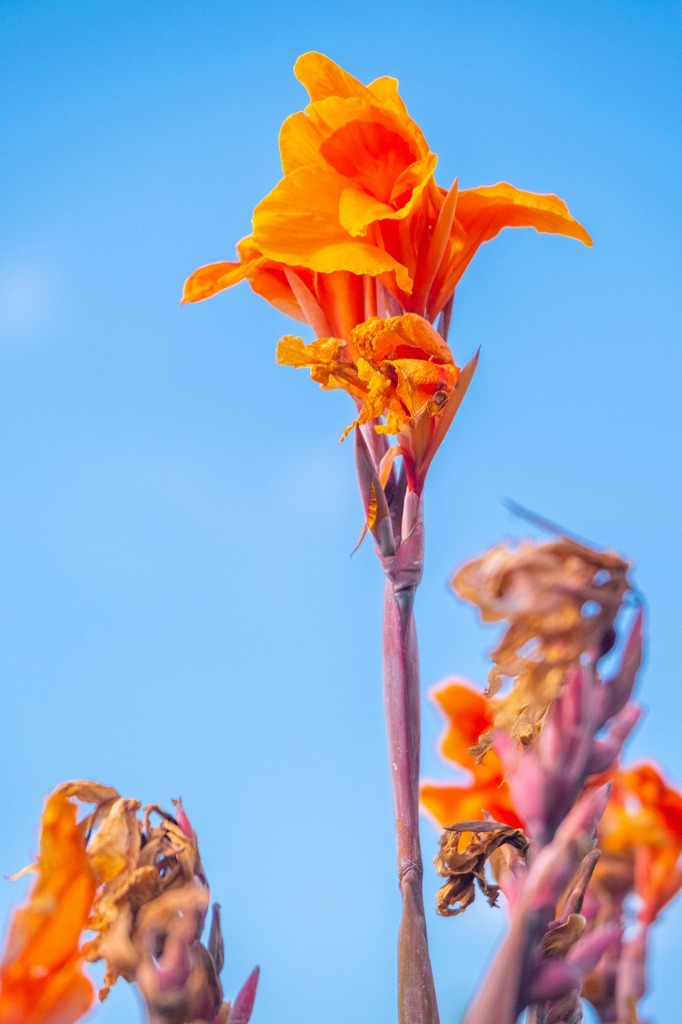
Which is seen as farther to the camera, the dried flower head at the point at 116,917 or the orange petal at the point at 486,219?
the orange petal at the point at 486,219

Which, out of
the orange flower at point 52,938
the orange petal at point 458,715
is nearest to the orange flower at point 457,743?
the orange petal at point 458,715

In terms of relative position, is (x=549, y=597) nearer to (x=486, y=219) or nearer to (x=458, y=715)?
(x=458, y=715)

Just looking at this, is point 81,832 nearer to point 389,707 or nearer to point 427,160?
point 389,707

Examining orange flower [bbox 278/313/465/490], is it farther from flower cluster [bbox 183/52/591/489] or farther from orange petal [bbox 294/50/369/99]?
orange petal [bbox 294/50/369/99]

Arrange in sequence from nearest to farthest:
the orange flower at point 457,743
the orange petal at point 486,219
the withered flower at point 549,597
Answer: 1. the withered flower at point 549,597
2. the orange flower at point 457,743
3. the orange petal at point 486,219

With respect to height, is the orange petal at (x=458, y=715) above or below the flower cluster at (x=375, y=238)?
below

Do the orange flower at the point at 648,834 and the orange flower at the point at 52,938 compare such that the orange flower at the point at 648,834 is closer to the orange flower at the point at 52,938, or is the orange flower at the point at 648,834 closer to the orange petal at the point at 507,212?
the orange flower at the point at 52,938
